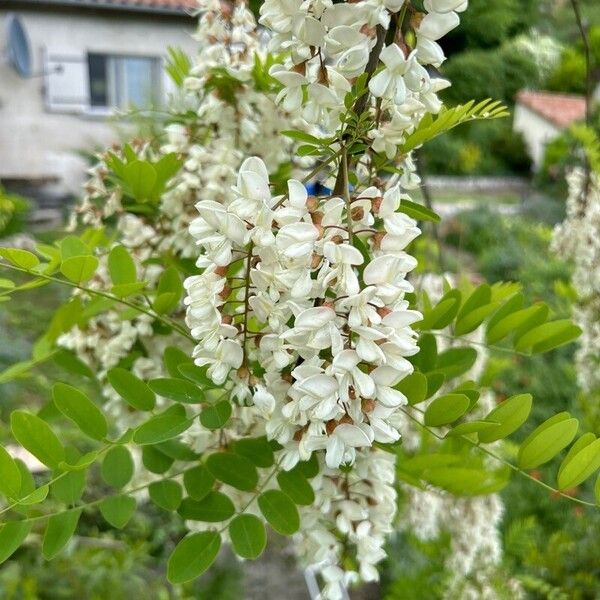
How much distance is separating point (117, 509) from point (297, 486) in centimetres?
14

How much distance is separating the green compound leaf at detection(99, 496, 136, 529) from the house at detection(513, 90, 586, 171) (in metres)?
6.09

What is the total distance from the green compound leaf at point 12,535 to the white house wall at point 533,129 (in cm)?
641

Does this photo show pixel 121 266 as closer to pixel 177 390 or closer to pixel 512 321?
pixel 177 390

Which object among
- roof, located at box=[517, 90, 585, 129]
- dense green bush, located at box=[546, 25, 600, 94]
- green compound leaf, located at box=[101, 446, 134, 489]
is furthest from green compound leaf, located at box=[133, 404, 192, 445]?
dense green bush, located at box=[546, 25, 600, 94]

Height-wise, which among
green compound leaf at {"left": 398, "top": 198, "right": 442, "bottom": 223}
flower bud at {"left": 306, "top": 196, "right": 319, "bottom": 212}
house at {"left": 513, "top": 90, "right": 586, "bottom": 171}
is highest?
house at {"left": 513, "top": 90, "right": 586, "bottom": 171}

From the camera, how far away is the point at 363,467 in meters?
0.43

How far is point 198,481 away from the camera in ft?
1.50

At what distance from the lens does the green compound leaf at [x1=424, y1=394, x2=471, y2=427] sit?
0.39m

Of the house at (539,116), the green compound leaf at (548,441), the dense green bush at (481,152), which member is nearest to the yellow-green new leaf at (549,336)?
the green compound leaf at (548,441)

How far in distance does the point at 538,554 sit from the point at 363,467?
1276 mm

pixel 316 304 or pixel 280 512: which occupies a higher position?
pixel 316 304

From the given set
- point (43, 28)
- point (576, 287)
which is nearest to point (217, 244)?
point (576, 287)

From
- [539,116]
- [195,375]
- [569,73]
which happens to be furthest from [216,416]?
[569,73]

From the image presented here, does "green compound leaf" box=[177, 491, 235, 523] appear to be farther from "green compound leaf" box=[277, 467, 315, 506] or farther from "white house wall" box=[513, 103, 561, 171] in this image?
"white house wall" box=[513, 103, 561, 171]
